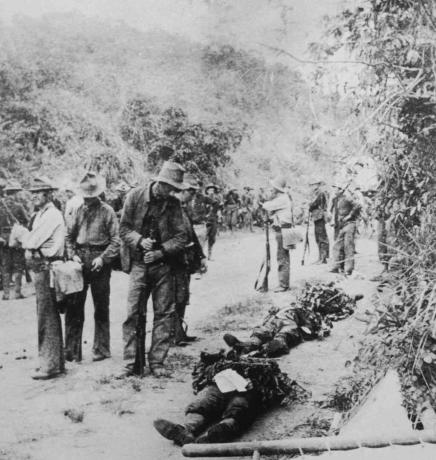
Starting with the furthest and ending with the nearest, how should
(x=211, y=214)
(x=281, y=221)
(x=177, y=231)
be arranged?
(x=211, y=214), (x=281, y=221), (x=177, y=231)

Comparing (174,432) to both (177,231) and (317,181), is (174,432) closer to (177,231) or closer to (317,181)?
(177,231)

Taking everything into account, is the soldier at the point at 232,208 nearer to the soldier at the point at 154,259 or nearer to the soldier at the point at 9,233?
the soldier at the point at 9,233

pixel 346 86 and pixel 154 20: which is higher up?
pixel 154 20

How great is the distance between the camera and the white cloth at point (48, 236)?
16.4 feet

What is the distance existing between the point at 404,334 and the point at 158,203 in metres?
2.63

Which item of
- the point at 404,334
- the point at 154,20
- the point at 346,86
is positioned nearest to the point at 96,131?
the point at 154,20

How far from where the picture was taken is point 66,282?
5.04 m

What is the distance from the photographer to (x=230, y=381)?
12.9ft

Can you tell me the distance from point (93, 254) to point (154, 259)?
2.56 feet

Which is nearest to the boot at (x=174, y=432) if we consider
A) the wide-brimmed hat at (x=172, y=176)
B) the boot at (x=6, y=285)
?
the wide-brimmed hat at (x=172, y=176)

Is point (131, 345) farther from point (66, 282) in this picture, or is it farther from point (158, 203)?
point (158, 203)

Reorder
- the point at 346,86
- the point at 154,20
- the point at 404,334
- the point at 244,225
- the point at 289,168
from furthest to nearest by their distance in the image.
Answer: the point at 244,225
the point at 289,168
the point at 154,20
the point at 346,86
the point at 404,334

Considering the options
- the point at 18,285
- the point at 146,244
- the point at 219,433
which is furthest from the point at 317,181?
the point at 219,433

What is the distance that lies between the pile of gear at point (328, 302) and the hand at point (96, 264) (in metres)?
2.41
